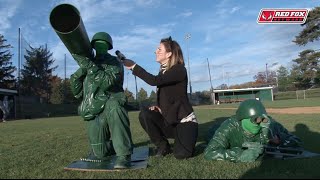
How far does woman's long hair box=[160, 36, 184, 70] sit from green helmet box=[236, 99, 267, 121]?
105 centimetres

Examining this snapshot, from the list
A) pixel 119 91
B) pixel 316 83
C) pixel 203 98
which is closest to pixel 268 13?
pixel 316 83

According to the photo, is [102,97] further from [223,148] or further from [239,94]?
[239,94]

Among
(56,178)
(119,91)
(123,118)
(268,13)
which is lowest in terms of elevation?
(56,178)

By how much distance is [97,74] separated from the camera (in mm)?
5062

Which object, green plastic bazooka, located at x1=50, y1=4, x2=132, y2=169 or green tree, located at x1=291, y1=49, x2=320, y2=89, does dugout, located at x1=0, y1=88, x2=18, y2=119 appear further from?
green tree, located at x1=291, y1=49, x2=320, y2=89

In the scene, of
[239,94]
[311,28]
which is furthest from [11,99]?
[239,94]

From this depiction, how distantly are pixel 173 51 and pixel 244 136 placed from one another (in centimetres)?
150

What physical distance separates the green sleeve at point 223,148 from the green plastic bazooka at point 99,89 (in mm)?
1064

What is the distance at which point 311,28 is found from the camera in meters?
55.0

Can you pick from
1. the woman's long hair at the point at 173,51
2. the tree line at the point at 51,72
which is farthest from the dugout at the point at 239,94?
the woman's long hair at the point at 173,51

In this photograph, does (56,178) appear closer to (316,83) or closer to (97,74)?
(97,74)

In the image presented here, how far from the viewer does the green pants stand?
15.5ft

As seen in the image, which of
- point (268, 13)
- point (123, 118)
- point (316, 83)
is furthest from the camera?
point (316, 83)

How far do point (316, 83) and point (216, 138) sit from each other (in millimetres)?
60554
